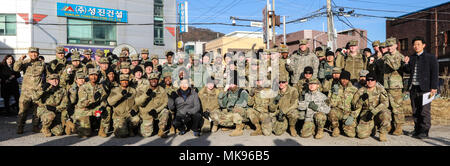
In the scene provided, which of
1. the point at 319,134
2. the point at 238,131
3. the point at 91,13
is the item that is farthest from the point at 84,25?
the point at 319,134

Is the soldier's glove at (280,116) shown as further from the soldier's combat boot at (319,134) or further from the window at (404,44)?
the window at (404,44)

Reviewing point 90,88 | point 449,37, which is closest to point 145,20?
point 90,88

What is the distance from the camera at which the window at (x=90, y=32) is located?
1752 centimetres

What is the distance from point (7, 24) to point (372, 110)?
19.5 meters

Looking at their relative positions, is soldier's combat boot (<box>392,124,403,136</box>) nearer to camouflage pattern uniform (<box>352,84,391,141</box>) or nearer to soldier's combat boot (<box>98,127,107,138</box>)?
camouflage pattern uniform (<box>352,84,391,141</box>)

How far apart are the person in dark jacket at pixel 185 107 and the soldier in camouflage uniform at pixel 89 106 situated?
1.50 meters

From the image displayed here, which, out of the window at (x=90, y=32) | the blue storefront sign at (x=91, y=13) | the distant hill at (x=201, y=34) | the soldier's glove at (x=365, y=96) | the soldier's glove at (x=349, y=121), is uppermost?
the distant hill at (x=201, y=34)

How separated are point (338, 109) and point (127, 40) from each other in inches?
642

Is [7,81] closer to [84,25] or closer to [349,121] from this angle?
[349,121]

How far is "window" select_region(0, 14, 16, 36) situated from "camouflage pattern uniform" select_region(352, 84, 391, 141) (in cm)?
1879

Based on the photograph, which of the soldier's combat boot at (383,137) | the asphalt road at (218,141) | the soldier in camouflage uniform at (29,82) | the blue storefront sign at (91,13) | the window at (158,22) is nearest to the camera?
the asphalt road at (218,141)

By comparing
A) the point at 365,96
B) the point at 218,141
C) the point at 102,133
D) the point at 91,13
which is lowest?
the point at 218,141

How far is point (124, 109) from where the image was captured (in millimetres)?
A: 6262

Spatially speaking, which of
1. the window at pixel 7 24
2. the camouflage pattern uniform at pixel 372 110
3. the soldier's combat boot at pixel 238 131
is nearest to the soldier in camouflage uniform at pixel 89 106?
the soldier's combat boot at pixel 238 131
